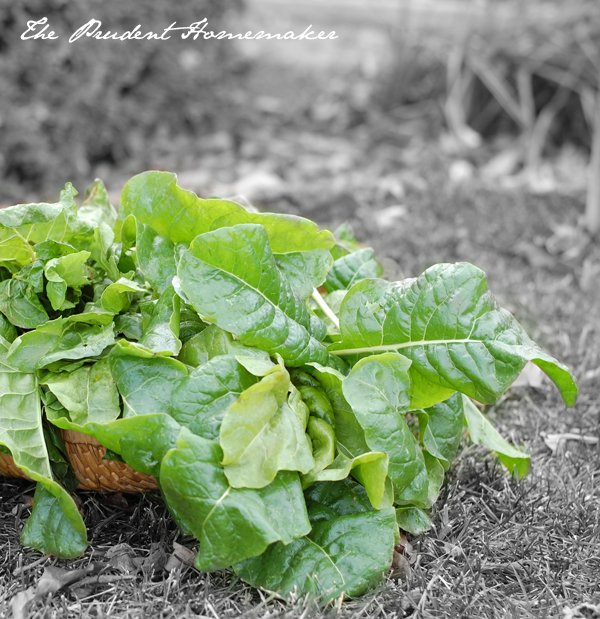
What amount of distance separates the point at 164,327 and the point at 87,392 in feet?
0.57

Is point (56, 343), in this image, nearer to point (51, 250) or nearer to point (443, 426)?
point (51, 250)

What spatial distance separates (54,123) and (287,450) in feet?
9.33

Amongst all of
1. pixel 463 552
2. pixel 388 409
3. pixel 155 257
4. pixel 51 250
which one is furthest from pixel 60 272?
pixel 463 552

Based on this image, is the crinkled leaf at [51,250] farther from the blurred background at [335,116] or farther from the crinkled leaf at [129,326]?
the blurred background at [335,116]

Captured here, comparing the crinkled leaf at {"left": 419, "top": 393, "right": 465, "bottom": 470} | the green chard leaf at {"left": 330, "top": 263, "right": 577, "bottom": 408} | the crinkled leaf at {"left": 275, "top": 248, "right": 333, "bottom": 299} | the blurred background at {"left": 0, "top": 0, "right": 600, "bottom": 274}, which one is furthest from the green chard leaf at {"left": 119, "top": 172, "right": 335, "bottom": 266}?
the blurred background at {"left": 0, "top": 0, "right": 600, "bottom": 274}

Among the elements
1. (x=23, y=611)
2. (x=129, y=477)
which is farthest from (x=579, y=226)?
(x=23, y=611)

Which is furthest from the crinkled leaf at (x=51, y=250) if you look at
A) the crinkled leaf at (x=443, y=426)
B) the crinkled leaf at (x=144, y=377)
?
the crinkled leaf at (x=443, y=426)

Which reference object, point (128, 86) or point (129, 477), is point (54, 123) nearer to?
point (128, 86)

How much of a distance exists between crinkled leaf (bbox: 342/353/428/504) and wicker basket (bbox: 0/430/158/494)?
1.30 feet

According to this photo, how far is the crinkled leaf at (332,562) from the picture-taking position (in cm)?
109

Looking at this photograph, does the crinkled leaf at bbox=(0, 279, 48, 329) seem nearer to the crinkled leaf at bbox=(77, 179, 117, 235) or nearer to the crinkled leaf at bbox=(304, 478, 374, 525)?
the crinkled leaf at bbox=(77, 179, 117, 235)

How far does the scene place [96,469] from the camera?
1206 mm

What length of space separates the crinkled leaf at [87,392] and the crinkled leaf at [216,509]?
0.60 ft

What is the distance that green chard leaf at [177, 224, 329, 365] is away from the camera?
112 cm
